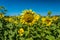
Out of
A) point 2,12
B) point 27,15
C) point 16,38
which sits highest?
point 2,12

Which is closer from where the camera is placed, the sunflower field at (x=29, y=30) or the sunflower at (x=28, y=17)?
the sunflower at (x=28, y=17)

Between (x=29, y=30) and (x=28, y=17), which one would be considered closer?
(x=28, y=17)

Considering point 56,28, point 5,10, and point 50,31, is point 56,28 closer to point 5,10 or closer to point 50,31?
point 50,31

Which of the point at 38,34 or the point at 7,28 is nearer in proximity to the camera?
the point at 38,34

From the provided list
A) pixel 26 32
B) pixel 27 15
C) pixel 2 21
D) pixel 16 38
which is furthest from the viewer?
pixel 2 21

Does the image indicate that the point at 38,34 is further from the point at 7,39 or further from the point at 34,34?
the point at 7,39

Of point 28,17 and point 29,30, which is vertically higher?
point 28,17

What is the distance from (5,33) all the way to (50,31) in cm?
106

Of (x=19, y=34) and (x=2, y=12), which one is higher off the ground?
(x=2, y=12)

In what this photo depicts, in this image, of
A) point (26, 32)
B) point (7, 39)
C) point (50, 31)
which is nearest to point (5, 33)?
point (7, 39)

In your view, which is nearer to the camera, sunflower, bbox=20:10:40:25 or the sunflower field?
sunflower, bbox=20:10:40:25

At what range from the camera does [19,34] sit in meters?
5.01

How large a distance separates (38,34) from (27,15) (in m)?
0.88

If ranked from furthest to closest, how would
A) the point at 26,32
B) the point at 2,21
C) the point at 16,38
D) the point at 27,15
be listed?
the point at 2,21 < the point at 16,38 < the point at 26,32 < the point at 27,15
